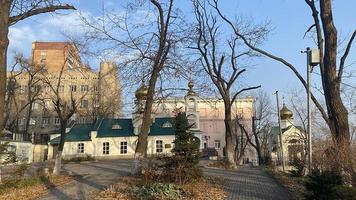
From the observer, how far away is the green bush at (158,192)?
12.9 meters

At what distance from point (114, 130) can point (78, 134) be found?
474 centimetres

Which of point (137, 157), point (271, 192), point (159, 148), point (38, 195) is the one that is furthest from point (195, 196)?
point (159, 148)

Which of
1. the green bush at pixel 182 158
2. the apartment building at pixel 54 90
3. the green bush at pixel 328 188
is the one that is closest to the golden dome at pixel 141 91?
the apartment building at pixel 54 90

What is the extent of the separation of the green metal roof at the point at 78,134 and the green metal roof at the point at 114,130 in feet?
5.45

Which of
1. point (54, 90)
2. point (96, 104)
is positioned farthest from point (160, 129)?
point (54, 90)

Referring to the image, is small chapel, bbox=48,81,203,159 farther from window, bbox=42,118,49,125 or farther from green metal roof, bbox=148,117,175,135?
window, bbox=42,118,49,125

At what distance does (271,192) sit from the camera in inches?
617

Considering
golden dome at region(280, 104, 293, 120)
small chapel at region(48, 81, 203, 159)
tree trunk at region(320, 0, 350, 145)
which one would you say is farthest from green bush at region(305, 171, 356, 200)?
small chapel at region(48, 81, 203, 159)

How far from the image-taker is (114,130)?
5497 centimetres

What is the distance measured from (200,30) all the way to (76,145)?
28.7 meters

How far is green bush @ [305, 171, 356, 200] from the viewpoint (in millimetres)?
10289

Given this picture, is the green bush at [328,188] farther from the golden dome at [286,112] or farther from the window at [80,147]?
the window at [80,147]

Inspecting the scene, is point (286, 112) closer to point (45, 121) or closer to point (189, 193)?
point (189, 193)

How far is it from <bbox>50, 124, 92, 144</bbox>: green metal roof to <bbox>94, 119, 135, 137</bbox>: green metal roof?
1662 mm
